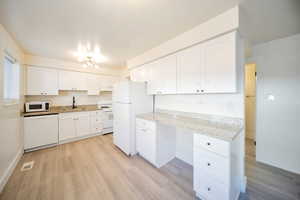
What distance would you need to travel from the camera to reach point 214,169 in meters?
1.28

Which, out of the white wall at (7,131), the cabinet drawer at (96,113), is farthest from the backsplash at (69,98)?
the white wall at (7,131)

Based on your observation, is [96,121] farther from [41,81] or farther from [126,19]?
[126,19]

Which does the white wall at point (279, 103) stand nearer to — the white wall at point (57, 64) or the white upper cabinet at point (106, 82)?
the white upper cabinet at point (106, 82)

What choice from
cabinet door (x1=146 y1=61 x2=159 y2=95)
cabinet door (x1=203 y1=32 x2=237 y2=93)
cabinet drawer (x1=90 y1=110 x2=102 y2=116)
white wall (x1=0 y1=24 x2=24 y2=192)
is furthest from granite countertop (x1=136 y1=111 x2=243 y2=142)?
white wall (x1=0 y1=24 x2=24 y2=192)

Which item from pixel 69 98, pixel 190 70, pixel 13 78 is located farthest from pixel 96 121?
pixel 190 70

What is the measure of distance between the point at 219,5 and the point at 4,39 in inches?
123

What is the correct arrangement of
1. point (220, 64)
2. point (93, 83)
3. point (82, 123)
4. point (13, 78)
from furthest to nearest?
point (93, 83), point (82, 123), point (13, 78), point (220, 64)

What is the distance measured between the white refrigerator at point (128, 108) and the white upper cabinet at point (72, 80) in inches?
64.8

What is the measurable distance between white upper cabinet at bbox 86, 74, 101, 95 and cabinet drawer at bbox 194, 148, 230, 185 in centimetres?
370

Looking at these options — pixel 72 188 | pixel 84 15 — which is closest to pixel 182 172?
pixel 72 188

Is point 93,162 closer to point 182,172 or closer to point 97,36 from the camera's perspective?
point 182,172

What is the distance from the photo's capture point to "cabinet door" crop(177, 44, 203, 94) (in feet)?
5.75

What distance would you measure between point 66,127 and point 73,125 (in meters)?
0.16

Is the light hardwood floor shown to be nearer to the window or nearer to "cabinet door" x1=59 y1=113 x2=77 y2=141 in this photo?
"cabinet door" x1=59 y1=113 x2=77 y2=141
